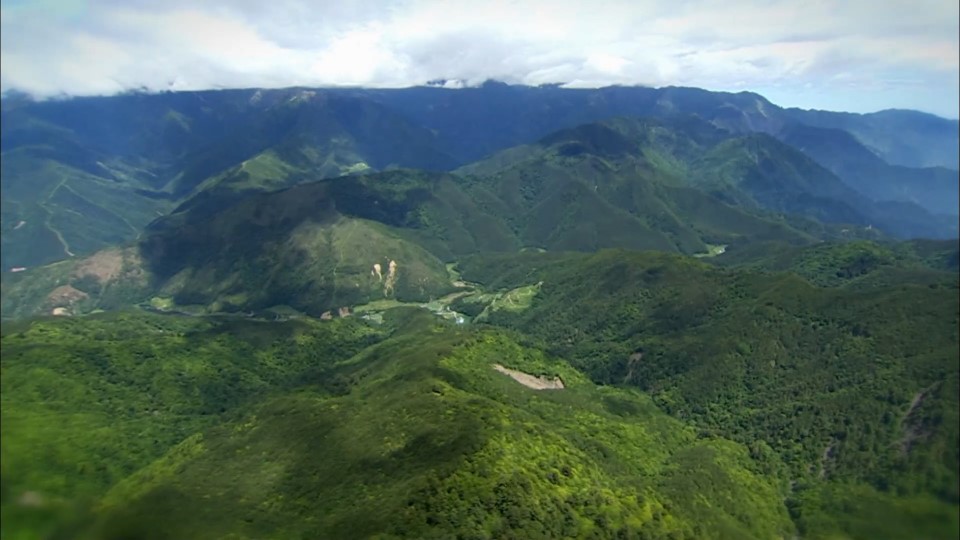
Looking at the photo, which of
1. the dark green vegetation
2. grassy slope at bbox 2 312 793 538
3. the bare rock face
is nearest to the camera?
grassy slope at bbox 2 312 793 538

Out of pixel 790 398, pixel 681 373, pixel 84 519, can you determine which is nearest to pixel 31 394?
pixel 84 519

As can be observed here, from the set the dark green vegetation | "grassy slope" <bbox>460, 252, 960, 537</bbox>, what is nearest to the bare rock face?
the dark green vegetation

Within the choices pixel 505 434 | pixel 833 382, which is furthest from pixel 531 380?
pixel 833 382

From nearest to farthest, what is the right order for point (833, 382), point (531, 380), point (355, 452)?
point (355, 452) < point (833, 382) < point (531, 380)

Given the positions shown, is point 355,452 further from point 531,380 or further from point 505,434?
point 531,380

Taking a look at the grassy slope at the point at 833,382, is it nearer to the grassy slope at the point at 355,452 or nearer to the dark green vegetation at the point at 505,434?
the dark green vegetation at the point at 505,434

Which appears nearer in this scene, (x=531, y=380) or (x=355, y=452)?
(x=355, y=452)

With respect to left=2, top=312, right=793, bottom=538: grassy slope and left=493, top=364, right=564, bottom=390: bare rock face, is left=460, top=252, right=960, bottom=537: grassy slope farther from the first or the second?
left=493, top=364, right=564, bottom=390: bare rock face

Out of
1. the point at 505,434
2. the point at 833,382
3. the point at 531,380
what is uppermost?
the point at 505,434

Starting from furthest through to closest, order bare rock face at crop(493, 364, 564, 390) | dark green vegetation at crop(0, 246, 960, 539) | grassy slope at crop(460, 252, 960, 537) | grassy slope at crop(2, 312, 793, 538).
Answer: bare rock face at crop(493, 364, 564, 390)
grassy slope at crop(460, 252, 960, 537)
dark green vegetation at crop(0, 246, 960, 539)
grassy slope at crop(2, 312, 793, 538)

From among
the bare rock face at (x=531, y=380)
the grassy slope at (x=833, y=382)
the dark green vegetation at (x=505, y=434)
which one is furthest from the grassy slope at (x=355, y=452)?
the grassy slope at (x=833, y=382)
